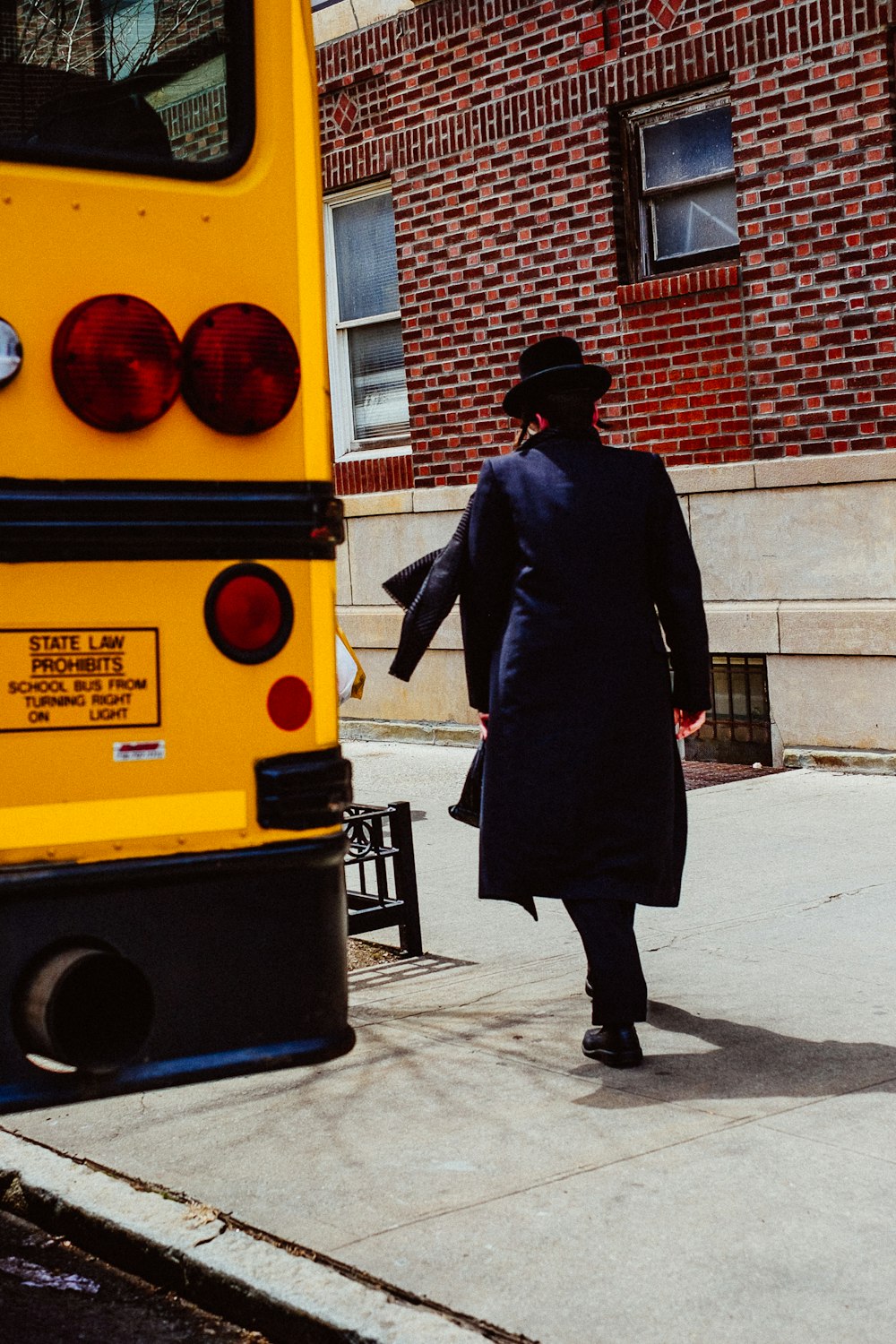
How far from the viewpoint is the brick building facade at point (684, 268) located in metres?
9.45

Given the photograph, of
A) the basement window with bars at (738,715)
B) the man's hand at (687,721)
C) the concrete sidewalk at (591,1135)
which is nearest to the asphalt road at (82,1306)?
the concrete sidewalk at (591,1135)

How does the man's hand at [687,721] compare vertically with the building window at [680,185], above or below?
below

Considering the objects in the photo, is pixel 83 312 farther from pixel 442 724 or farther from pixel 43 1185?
pixel 442 724

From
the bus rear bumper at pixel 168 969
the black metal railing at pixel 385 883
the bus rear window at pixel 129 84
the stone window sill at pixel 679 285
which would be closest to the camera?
the bus rear bumper at pixel 168 969

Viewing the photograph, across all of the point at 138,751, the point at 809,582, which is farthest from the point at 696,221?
the point at 138,751

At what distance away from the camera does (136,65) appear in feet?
11.0

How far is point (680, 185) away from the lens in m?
10.4

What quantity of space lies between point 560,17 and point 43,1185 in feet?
28.3

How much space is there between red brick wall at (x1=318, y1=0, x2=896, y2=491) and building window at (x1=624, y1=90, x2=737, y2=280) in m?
0.14

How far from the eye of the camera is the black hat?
4.85 meters

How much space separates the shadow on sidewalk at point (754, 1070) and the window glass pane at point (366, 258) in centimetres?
829

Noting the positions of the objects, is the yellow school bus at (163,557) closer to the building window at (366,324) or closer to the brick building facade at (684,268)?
the brick building facade at (684,268)

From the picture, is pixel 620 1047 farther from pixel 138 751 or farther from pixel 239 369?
pixel 239 369

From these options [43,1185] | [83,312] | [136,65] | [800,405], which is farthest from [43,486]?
[800,405]
